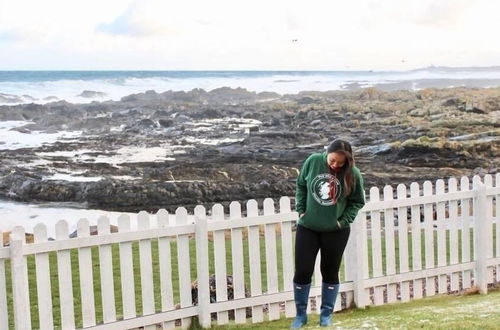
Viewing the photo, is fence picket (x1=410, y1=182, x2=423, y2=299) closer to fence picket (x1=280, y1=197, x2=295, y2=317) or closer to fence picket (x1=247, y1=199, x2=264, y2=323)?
fence picket (x1=280, y1=197, x2=295, y2=317)

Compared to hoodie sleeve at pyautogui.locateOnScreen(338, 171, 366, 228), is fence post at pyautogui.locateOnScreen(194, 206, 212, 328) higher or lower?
lower

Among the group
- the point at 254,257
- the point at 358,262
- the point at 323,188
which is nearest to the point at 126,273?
the point at 254,257

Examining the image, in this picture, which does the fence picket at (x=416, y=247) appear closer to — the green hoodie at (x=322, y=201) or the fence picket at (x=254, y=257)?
the fence picket at (x=254, y=257)

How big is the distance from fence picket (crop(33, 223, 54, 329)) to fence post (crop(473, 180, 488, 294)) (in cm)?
420

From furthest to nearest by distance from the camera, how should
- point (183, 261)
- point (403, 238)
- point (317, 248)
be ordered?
point (403, 238)
point (183, 261)
point (317, 248)

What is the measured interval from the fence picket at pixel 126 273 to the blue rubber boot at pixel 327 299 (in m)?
1.45

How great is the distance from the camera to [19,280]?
4793 millimetres

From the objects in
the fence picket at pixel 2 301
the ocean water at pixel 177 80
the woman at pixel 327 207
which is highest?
the ocean water at pixel 177 80

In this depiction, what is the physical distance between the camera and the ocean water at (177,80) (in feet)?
44.9

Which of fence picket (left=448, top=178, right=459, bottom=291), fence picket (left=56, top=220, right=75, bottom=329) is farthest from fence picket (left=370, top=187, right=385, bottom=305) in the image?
fence picket (left=56, top=220, right=75, bottom=329)

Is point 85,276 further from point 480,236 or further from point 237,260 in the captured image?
point 480,236

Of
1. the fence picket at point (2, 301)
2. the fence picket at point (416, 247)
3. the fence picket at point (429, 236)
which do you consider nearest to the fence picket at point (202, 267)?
the fence picket at point (2, 301)

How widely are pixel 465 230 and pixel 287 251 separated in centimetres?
218

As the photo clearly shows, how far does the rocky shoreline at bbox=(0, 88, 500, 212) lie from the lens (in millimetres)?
12750
